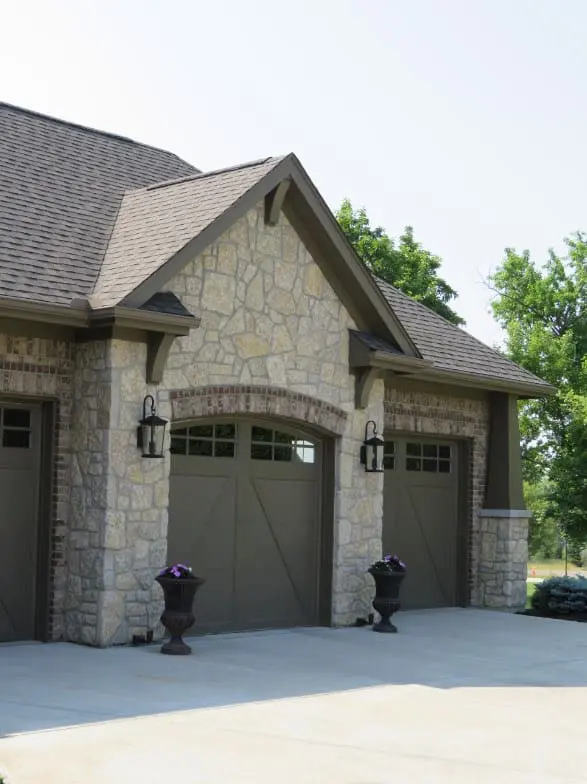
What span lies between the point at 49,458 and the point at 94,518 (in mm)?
884

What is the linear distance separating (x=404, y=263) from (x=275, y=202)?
22.4 meters

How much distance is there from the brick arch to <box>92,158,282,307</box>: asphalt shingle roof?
1.45 meters

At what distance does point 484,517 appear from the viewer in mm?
19266

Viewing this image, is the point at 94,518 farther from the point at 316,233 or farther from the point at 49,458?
the point at 316,233

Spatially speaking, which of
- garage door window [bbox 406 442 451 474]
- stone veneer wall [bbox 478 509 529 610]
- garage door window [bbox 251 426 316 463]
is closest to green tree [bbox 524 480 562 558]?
stone veneer wall [bbox 478 509 529 610]

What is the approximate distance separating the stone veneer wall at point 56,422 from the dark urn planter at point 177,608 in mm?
1308

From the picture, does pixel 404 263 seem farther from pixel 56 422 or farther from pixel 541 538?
pixel 56 422

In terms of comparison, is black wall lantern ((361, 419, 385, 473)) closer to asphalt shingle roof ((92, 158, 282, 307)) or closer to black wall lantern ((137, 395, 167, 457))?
black wall lantern ((137, 395, 167, 457))

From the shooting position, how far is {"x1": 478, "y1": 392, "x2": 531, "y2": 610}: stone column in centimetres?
1912

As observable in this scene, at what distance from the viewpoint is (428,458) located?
18.7 meters

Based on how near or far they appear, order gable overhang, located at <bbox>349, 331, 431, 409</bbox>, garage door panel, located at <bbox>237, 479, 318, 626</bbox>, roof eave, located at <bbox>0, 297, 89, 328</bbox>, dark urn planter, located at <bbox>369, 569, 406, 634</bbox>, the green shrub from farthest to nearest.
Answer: the green shrub < gable overhang, located at <bbox>349, 331, 431, 409</bbox> < dark urn planter, located at <bbox>369, 569, 406, 634</bbox> < garage door panel, located at <bbox>237, 479, 318, 626</bbox> < roof eave, located at <bbox>0, 297, 89, 328</bbox>

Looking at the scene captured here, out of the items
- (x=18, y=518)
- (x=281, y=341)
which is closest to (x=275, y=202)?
(x=281, y=341)

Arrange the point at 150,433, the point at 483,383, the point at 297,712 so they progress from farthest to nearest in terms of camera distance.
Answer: the point at 483,383 < the point at 150,433 < the point at 297,712

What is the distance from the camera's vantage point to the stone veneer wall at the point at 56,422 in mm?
13016
